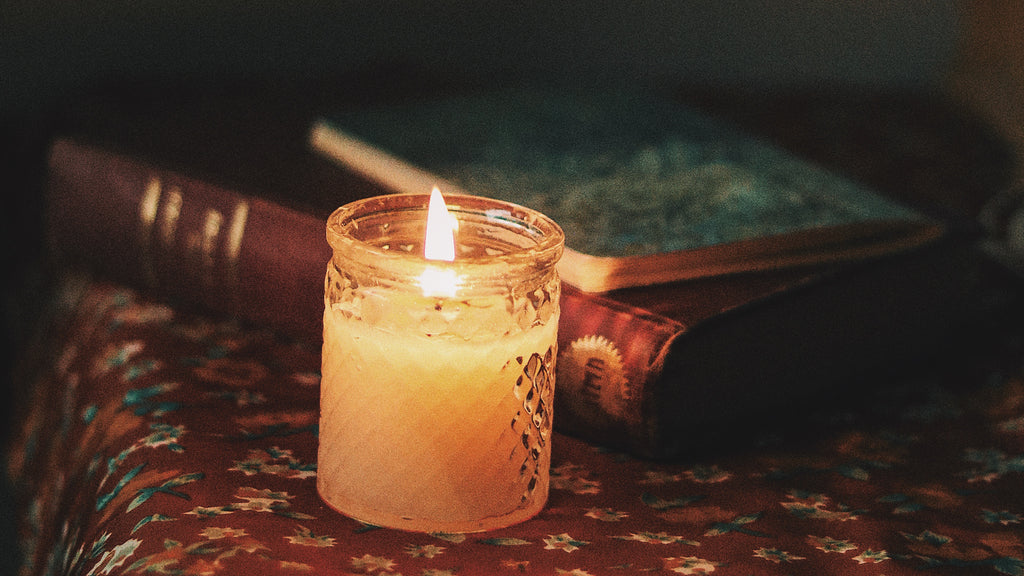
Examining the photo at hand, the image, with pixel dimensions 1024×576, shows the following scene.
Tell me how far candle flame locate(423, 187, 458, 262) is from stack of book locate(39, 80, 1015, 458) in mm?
132

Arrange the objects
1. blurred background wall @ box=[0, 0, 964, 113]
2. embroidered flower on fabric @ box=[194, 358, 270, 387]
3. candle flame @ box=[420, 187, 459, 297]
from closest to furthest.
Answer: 1. candle flame @ box=[420, 187, 459, 297]
2. embroidered flower on fabric @ box=[194, 358, 270, 387]
3. blurred background wall @ box=[0, 0, 964, 113]

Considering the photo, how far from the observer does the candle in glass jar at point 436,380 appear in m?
0.52

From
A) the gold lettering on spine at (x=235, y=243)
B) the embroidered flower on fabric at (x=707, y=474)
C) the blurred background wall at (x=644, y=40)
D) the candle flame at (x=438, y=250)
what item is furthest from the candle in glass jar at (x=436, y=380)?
the blurred background wall at (x=644, y=40)

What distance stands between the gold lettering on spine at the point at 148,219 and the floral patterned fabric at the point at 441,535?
4 cm

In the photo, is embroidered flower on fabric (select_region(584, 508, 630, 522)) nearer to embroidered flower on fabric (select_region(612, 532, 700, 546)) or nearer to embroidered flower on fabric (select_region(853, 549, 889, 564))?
embroidered flower on fabric (select_region(612, 532, 700, 546))

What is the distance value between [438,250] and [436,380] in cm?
6

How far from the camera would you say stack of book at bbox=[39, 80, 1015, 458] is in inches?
25.7

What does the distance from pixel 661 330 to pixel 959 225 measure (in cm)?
33

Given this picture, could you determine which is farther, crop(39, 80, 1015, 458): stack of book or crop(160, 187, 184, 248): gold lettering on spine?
crop(160, 187, 184, 248): gold lettering on spine

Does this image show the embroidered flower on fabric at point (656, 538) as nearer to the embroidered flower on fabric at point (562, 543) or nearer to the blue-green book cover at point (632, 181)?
the embroidered flower on fabric at point (562, 543)

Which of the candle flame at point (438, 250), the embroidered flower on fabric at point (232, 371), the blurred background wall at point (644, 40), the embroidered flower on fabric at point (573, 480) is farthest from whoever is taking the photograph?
the blurred background wall at point (644, 40)

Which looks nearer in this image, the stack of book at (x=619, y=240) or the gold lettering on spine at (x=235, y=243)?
the stack of book at (x=619, y=240)

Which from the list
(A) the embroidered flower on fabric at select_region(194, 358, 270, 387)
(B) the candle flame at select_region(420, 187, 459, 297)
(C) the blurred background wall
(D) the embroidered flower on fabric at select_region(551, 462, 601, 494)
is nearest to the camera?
(B) the candle flame at select_region(420, 187, 459, 297)

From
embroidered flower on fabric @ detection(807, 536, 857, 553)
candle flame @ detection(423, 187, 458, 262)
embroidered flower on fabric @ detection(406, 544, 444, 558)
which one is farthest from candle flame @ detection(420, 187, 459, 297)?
embroidered flower on fabric @ detection(807, 536, 857, 553)
